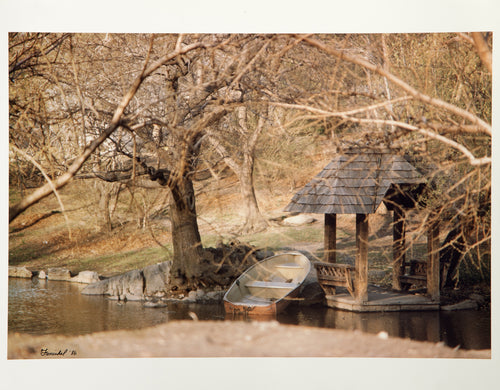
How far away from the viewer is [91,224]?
1424 cm

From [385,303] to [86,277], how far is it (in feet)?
18.7

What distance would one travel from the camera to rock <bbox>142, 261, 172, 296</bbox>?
32.8ft

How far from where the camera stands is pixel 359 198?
802cm

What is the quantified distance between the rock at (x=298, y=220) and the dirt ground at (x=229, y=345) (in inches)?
270

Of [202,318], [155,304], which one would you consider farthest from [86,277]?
[202,318]

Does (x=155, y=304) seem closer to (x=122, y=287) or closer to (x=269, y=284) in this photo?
(x=122, y=287)

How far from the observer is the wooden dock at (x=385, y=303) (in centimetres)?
851

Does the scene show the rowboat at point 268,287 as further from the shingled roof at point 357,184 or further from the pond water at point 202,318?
the shingled roof at point 357,184

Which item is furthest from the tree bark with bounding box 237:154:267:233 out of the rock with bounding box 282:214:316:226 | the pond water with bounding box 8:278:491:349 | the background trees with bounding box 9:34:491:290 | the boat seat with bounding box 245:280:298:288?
the pond water with bounding box 8:278:491:349
